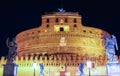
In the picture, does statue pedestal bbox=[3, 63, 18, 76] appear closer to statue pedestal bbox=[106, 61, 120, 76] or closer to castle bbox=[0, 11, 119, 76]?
statue pedestal bbox=[106, 61, 120, 76]

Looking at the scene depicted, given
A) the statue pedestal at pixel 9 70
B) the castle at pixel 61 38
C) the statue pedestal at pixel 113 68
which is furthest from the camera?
the castle at pixel 61 38

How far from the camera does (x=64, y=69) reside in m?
48.4

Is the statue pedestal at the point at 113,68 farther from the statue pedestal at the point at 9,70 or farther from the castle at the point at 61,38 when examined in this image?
the castle at the point at 61,38

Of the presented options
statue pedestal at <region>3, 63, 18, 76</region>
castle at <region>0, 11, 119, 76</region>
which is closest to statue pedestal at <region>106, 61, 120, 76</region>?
statue pedestal at <region>3, 63, 18, 76</region>

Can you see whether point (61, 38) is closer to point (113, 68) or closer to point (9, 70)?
point (113, 68)


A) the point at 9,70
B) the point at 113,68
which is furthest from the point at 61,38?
the point at 9,70

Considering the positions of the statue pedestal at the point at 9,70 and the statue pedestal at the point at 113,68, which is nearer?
the statue pedestal at the point at 9,70

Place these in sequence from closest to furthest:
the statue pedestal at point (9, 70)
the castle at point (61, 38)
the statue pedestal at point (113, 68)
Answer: the statue pedestal at point (9, 70), the statue pedestal at point (113, 68), the castle at point (61, 38)

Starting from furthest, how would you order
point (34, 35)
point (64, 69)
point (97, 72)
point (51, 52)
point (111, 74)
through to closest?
point (34, 35), point (51, 52), point (64, 69), point (97, 72), point (111, 74)

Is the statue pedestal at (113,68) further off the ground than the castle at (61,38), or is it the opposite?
the castle at (61,38)

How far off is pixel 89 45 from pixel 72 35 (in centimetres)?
428

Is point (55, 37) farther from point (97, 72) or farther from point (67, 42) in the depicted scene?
point (97, 72)

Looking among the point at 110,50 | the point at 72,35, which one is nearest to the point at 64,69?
the point at 72,35

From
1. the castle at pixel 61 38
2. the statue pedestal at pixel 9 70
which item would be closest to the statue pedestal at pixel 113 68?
the statue pedestal at pixel 9 70
